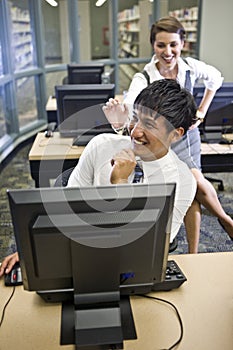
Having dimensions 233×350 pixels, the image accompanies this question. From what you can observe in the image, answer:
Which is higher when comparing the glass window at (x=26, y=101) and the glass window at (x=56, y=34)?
the glass window at (x=56, y=34)

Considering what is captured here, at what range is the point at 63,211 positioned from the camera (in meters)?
1.00

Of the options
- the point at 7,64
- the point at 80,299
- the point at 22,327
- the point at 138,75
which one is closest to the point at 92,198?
the point at 80,299

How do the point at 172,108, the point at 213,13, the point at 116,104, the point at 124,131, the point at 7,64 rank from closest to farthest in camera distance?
the point at 172,108
the point at 124,131
the point at 116,104
the point at 7,64
the point at 213,13

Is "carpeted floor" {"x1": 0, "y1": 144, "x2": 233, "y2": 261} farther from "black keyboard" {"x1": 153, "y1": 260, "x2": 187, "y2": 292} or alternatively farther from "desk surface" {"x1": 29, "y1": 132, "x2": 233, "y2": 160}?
"black keyboard" {"x1": 153, "y1": 260, "x2": 187, "y2": 292}

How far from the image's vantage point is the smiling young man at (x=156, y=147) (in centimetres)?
148

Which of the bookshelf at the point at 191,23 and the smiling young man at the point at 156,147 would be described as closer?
the smiling young man at the point at 156,147

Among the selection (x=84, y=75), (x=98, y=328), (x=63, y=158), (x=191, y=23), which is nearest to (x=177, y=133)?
(x=98, y=328)

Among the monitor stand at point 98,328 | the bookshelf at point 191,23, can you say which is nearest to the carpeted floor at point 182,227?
the monitor stand at point 98,328

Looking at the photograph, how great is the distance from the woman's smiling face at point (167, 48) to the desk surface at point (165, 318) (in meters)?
1.38

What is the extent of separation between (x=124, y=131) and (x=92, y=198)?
819 millimetres

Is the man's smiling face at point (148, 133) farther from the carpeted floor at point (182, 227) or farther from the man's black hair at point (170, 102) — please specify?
the carpeted floor at point (182, 227)

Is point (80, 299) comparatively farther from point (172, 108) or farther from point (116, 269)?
point (172, 108)

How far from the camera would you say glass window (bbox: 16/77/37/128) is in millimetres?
5493

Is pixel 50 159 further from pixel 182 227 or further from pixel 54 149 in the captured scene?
pixel 182 227
